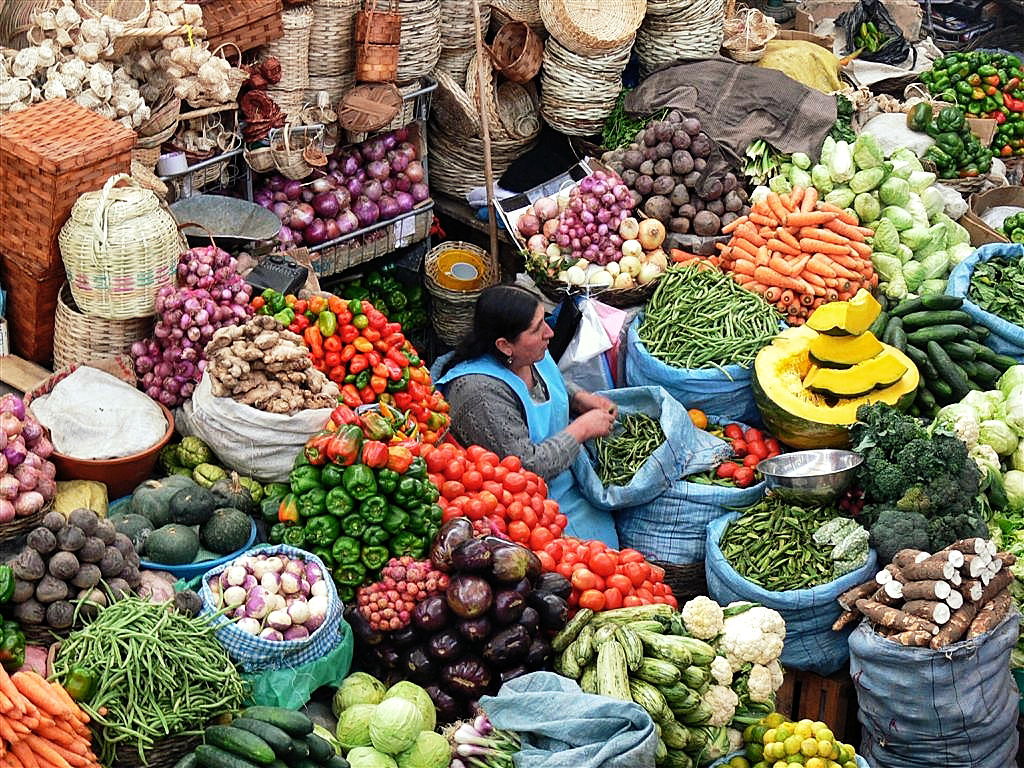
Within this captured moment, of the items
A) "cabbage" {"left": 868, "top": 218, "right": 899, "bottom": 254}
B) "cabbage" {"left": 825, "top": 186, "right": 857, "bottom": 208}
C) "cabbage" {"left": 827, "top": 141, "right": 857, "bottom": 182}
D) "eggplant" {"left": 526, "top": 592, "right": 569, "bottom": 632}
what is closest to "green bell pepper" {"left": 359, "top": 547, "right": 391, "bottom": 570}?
"eggplant" {"left": 526, "top": 592, "right": 569, "bottom": 632}

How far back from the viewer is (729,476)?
5.18m

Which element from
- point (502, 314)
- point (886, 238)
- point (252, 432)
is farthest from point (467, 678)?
point (886, 238)

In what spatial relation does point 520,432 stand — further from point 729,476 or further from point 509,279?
point 509,279

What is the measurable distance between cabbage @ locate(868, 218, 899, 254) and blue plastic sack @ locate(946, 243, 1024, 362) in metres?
0.31

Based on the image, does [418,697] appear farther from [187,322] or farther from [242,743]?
[187,322]

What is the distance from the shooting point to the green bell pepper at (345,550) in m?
4.09

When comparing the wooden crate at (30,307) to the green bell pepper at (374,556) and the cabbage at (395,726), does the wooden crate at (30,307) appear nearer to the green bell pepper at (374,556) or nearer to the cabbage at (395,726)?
the green bell pepper at (374,556)

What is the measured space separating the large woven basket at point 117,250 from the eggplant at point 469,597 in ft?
5.61

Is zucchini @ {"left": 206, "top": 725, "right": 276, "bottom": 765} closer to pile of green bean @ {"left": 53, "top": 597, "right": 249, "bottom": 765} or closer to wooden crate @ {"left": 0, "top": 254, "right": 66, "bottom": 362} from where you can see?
pile of green bean @ {"left": 53, "top": 597, "right": 249, "bottom": 765}

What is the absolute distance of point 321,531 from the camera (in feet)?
13.5

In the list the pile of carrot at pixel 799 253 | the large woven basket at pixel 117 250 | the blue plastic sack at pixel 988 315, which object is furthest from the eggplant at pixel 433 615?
the blue plastic sack at pixel 988 315

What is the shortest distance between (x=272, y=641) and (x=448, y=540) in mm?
673

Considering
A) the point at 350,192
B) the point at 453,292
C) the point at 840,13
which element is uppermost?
the point at 350,192

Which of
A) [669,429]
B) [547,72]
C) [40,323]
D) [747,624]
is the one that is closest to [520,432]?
[669,429]
